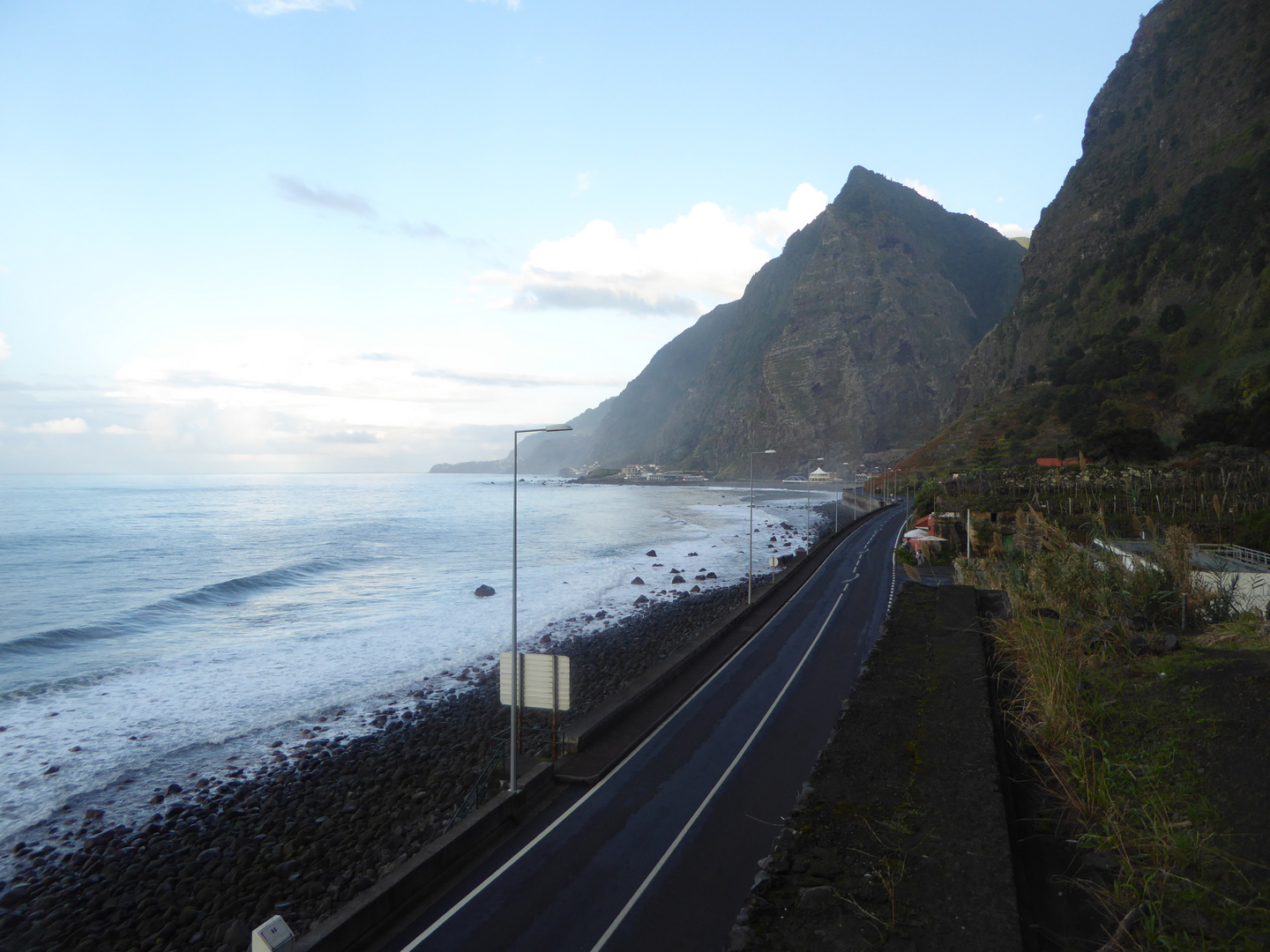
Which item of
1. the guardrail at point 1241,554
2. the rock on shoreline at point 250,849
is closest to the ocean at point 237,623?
the rock on shoreline at point 250,849

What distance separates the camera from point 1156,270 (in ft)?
238

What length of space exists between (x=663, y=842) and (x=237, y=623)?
108 feet

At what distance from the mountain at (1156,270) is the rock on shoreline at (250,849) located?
2081 inches

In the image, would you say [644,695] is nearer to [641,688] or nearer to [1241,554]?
[641,688]

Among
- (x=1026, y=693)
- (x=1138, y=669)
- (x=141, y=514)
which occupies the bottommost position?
(x=141, y=514)

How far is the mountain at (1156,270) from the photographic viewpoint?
185ft

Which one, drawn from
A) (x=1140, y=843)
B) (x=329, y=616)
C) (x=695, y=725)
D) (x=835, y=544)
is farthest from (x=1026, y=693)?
(x=835, y=544)

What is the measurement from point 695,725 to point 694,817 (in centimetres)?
440

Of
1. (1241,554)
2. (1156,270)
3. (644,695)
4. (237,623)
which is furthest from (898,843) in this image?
(1156,270)

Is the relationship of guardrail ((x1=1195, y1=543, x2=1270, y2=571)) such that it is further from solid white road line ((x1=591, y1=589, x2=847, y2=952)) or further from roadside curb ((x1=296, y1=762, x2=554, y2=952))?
roadside curb ((x1=296, y1=762, x2=554, y2=952))

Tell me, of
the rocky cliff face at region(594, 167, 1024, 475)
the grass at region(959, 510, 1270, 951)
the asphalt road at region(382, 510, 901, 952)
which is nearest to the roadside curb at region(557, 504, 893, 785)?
the asphalt road at region(382, 510, 901, 952)

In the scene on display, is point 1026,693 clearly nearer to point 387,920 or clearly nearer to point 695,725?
point 695,725

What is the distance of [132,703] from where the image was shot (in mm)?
23188

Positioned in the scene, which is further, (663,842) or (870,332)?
(870,332)
